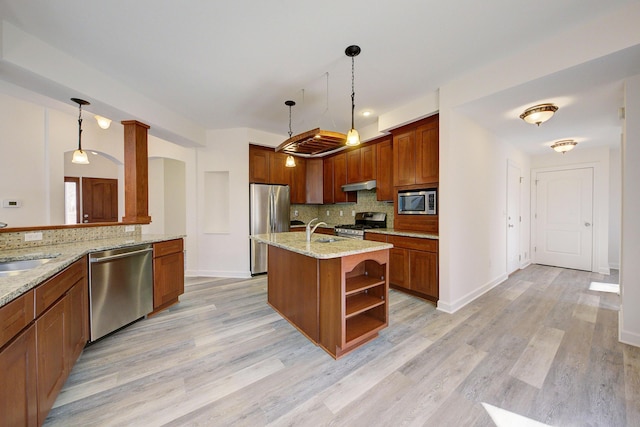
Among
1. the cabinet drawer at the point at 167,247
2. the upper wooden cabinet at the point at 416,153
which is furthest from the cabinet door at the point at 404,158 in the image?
the cabinet drawer at the point at 167,247

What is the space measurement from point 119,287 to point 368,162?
3.97 metres

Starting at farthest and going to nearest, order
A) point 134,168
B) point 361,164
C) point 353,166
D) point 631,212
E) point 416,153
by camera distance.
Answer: point 353,166 < point 361,164 < point 416,153 < point 134,168 < point 631,212

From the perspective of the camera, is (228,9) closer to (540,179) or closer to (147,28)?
(147,28)

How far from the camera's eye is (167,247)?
2.98 metres

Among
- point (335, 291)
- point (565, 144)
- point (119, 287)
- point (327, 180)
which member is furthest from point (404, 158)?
point (119, 287)

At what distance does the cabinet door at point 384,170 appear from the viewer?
4.06 m

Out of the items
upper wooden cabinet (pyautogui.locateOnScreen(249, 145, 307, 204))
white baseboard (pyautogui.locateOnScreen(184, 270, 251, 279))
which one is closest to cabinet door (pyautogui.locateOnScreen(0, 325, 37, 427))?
white baseboard (pyautogui.locateOnScreen(184, 270, 251, 279))

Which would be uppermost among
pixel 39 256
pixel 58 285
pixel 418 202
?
pixel 418 202

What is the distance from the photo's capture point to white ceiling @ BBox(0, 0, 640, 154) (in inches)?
70.5

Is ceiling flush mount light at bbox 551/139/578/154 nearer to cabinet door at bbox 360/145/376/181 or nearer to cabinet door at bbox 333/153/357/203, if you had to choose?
cabinet door at bbox 360/145/376/181

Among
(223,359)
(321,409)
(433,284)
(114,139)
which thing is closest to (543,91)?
(433,284)

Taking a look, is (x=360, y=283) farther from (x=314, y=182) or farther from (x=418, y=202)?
(x=314, y=182)

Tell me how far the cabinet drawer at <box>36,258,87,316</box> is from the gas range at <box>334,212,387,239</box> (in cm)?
338

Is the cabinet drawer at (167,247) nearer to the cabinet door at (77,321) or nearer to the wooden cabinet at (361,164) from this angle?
the cabinet door at (77,321)
